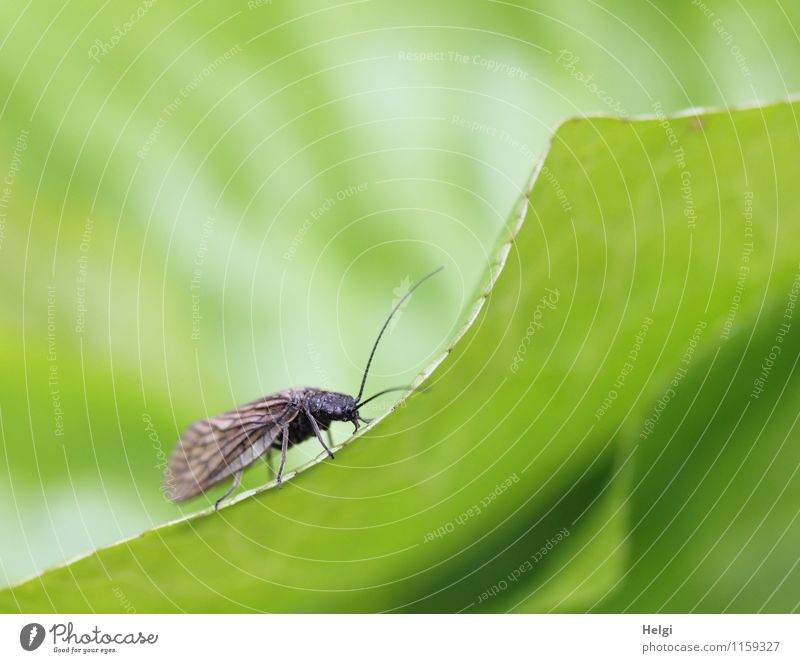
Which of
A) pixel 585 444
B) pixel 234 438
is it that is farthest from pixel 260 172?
pixel 585 444

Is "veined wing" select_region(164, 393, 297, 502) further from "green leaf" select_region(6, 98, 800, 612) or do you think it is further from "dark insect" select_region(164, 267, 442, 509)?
"green leaf" select_region(6, 98, 800, 612)

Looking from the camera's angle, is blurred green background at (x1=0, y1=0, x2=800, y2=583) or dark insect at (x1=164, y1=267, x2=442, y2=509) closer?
blurred green background at (x1=0, y1=0, x2=800, y2=583)

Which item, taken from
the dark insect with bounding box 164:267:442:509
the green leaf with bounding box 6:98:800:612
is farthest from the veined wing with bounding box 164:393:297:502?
the green leaf with bounding box 6:98:800:612

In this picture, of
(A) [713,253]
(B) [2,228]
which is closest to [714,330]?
(A) [713,253]

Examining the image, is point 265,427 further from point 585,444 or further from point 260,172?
point 585,444

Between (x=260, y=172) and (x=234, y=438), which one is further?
(x=234, y=438)

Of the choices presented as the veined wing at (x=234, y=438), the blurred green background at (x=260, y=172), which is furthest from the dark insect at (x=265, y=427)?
the blurred green background at (x=260, y=172)

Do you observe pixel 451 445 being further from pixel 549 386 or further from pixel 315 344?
pixel 315 344

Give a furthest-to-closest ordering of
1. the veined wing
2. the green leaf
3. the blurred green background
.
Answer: the veined wing → the blurred green background → the green leaf
